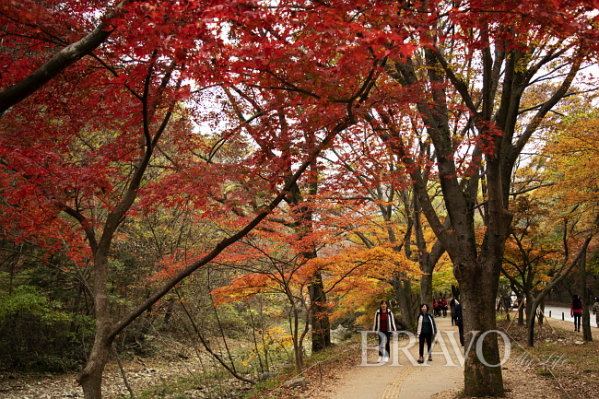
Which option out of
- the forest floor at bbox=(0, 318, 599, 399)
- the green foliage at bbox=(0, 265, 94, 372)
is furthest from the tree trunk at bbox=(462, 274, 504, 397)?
the green foliage at bbox=(0, 265, 94, 372)

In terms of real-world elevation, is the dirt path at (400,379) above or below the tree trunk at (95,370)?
below

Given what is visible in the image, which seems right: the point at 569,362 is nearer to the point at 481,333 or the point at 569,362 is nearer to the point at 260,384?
the point at 481,333

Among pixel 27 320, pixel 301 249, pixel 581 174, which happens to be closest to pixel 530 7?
pixel 301 249

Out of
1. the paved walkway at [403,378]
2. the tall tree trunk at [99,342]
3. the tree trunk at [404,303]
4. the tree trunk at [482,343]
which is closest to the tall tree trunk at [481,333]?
the tree trunk at [482,343]

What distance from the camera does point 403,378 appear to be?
867 cm

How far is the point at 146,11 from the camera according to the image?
3723 mm

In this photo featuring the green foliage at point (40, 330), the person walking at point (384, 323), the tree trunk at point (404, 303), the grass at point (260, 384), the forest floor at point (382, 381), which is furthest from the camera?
the tree trunk at point (404, 303)

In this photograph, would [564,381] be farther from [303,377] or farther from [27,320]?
[27,320]

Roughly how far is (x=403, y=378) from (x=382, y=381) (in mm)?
518

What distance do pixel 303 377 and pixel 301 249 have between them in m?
2.77

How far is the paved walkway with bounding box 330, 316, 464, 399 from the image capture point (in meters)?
7.56

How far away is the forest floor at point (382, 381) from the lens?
7411 mm

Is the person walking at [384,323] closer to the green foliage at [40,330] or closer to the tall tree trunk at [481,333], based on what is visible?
the tall tree trunk at [481,333]

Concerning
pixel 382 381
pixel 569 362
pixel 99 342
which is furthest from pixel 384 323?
pixel 99 342
